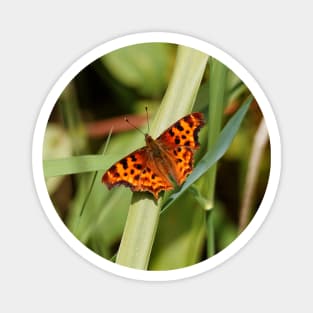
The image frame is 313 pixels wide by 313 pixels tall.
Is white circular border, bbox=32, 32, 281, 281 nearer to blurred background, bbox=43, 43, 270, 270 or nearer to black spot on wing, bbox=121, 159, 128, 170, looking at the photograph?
blurred background, bbox=43, 43, 270, 270

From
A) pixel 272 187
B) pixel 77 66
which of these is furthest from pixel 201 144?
pixel 77 66

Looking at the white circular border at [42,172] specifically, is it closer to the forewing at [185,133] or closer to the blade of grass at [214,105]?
the blade of grass at [214,105]

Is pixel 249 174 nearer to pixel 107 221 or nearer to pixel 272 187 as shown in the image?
pixel 272 187

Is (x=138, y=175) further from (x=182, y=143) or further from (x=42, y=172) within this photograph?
(x=42, y=172)

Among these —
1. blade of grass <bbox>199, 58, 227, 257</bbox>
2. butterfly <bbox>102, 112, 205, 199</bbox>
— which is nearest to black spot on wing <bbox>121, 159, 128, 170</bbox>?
butterfly <bbox>102, 112, 205, 199</bbox>

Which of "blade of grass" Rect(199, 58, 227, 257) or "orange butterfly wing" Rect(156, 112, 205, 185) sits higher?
"blade of grass" Rect(199, 58, 227, 257)

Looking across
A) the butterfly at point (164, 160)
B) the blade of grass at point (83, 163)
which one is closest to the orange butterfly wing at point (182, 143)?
the butterfly at point (164, 160)
